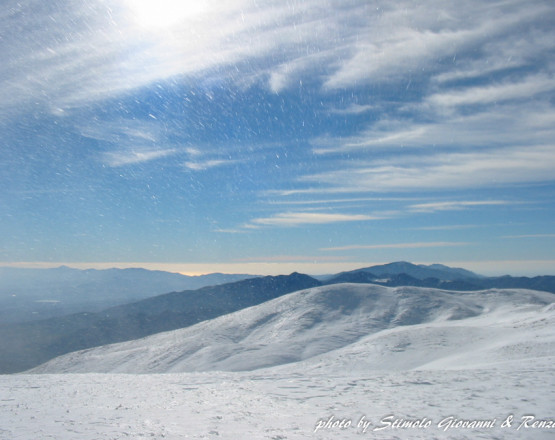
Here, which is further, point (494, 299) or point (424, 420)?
point (494, 299)

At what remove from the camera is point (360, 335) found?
4209 cm

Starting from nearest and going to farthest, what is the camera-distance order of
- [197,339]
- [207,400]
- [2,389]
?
[207,400] → [2,389] → [197,339]

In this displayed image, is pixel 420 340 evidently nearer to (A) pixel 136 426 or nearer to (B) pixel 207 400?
(B) pixel 207 400

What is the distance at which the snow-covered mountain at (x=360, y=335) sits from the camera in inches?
982

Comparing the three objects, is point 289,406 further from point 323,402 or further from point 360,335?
point 360,335

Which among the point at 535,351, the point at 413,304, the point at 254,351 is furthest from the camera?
the point at 413,304

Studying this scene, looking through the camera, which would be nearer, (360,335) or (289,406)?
(289,406)

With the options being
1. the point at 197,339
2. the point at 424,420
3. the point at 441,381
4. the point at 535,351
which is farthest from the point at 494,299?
the point at 424,420

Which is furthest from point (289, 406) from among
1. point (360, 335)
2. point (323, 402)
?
point (360, 335)

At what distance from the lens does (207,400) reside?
11.0 metres

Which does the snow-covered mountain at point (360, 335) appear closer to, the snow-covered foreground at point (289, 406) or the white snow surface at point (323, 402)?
the white snow surface at point (323, 402)

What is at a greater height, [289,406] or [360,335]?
[289,406]

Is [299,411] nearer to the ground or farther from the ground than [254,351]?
farther from the ground

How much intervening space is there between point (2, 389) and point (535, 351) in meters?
20.9
